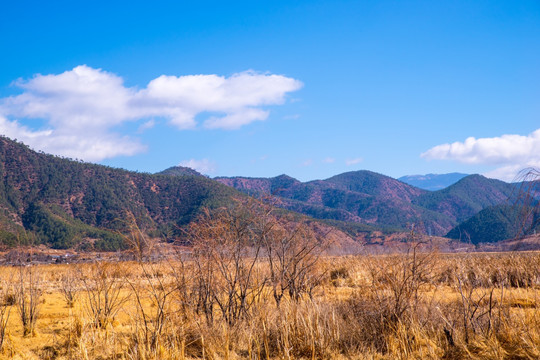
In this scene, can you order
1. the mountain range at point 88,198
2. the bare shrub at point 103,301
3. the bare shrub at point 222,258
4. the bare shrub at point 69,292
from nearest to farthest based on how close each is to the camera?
the bare shrub at point 222,258, the bare shrub at point 103,301, the bare shrub at point 69,292, the mountain range at point 88,198

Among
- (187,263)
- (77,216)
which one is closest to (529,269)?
(187,263)

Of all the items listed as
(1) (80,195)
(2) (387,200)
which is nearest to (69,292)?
(1) (80,195)

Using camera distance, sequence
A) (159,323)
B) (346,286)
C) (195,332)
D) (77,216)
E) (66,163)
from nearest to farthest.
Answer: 1. (159,323)
2. (195,332)
3. (346,286)
4. (77,216)
5. (66,163)

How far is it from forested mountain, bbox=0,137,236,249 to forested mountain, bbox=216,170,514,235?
3261 cm

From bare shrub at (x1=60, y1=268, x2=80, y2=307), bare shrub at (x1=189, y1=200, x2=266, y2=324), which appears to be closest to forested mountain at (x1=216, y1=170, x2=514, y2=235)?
bare shrub at (x1=60, y1=268, x2=80, y2=307)

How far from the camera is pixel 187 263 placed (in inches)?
354

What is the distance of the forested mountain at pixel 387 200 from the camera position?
405ft

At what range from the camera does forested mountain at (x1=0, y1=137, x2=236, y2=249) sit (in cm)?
5834

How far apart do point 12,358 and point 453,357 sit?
6678 mm

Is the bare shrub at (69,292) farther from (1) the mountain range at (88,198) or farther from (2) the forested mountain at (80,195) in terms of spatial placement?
(2) the forested mountain at (80,195)

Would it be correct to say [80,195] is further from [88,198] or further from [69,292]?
[69,292]

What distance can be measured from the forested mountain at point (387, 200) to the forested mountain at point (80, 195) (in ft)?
107

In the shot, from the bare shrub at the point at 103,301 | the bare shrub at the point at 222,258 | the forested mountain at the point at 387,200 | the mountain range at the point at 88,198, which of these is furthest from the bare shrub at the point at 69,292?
the forested mountain at the point at 387,200

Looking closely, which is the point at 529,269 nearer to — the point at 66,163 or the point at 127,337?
the point at 127,337
